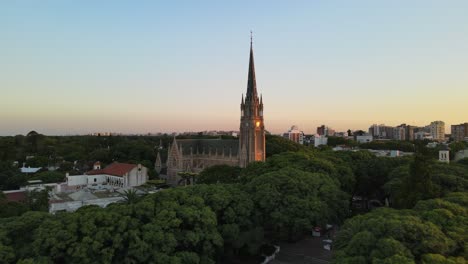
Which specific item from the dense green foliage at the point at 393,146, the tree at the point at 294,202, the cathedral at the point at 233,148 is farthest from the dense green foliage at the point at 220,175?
the dense green foliage at the point at 393,146

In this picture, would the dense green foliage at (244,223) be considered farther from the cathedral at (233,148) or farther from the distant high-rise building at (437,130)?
the distant high-rise building at (437,130)

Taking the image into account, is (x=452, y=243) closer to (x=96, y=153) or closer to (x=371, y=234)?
(x=371, y=234)

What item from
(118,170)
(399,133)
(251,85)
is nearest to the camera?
(118,170)

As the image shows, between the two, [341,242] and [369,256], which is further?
[341,242]

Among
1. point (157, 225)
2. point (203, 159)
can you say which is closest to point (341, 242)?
point (157, 225)

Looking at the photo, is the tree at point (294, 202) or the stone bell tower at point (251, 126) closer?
the tree at point (294, 202)

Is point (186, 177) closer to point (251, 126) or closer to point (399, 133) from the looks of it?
point (251, 126)

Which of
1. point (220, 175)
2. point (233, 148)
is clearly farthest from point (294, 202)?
point (233, 148)
